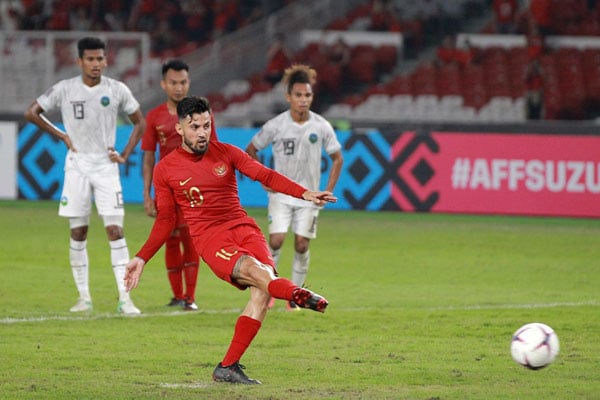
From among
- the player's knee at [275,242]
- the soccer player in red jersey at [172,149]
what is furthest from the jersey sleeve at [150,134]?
the player's knee at [275,242]

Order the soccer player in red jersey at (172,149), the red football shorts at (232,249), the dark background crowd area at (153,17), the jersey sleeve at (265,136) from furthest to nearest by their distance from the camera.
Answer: the dark background crowd area at (153,17) < the jersey sleeve at (265,136) < the soccer player in red jersey at (172,149) < the red football shorts at (232,249)

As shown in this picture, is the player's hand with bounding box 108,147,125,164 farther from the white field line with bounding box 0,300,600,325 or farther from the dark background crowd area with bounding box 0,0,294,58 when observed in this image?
the dark background crowd area with bounding box 0,0,294,58

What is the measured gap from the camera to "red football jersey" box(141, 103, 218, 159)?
1048cm

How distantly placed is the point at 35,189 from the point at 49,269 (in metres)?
6.89

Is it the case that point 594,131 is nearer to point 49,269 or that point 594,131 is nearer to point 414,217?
point 414,217

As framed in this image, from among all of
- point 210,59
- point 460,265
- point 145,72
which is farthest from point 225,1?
point 460,265

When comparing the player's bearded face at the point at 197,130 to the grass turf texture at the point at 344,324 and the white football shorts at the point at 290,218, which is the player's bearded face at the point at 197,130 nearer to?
the grass turf texture at the point at 344,324

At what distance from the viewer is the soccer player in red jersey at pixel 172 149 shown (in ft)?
34.0

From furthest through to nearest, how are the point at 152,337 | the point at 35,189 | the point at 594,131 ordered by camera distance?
the point at 35,189, the point at 594,131, the point at 152,337

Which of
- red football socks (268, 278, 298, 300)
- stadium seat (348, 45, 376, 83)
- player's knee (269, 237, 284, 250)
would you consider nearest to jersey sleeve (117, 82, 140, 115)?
player's knee (269, 237, 284, 250)

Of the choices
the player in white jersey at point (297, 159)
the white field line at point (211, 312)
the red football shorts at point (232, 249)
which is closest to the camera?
the red football shorts at point (232, 249)

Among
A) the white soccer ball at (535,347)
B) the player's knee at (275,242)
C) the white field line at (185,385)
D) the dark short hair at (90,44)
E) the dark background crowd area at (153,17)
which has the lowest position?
the white field line at (185,385)

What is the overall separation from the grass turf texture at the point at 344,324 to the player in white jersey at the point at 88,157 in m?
0.52

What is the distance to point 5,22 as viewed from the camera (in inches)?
1052
